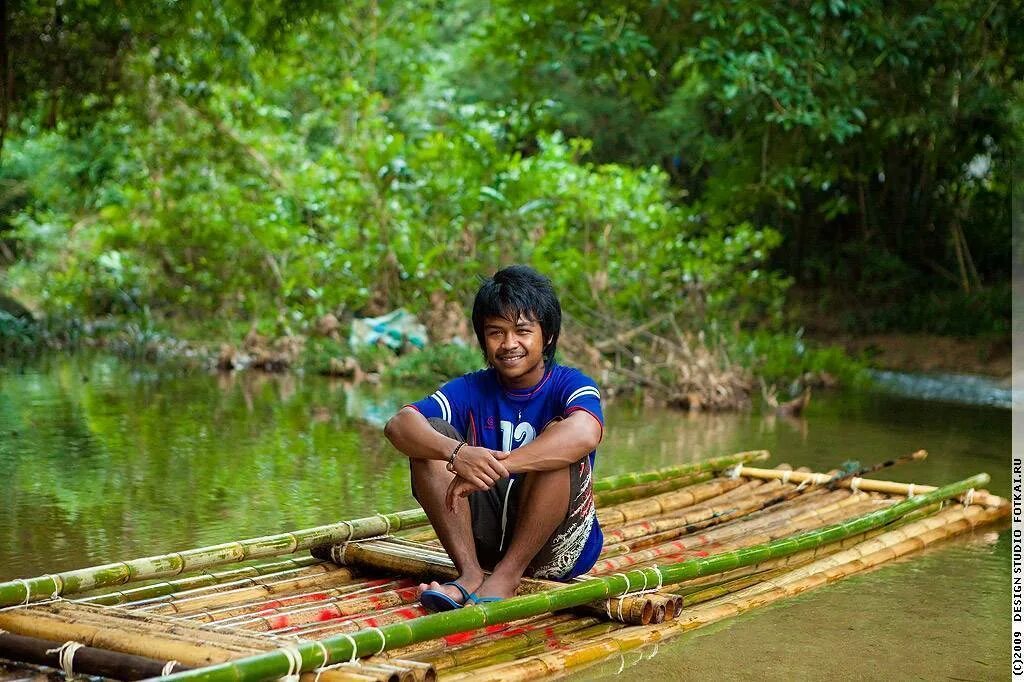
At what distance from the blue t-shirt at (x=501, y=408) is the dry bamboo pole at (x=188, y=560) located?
21.6 inches

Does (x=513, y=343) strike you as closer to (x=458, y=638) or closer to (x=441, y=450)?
(x=441, y=450)

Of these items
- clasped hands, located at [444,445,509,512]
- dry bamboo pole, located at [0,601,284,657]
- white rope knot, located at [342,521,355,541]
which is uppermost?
clasped hands, located at [444,445,509,512]

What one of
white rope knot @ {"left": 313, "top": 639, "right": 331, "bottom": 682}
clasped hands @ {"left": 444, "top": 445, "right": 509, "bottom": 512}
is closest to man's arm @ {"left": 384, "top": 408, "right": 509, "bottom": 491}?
clasped hands @ {"left": 444, "top": 445, "right": 509, "bottom": 512}

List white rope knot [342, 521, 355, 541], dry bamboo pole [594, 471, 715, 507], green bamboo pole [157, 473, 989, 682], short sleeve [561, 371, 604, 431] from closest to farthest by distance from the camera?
green bamboo pole [157, 473, 989, 682] < short sleeve [561, 371, 604, 431] < white rope knot [342, 521, 355, 541] < dry bamboo pole [594, 471, 715, 507]

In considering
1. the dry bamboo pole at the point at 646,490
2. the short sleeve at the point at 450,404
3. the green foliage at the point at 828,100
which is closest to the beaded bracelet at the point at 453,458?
the short sleeve at the point at 450,404

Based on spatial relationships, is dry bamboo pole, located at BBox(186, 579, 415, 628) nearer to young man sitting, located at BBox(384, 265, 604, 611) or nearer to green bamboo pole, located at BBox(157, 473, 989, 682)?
young man sitting, located at BBox(384, 265, 604, 611)

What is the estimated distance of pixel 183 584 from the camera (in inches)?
131

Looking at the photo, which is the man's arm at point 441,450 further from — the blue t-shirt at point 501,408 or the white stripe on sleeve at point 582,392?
the white stripe on sleeve at point 582,392

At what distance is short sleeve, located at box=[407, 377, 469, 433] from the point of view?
11.2ft

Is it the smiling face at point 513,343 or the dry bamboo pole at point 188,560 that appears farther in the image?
the smiling face at point 513,343

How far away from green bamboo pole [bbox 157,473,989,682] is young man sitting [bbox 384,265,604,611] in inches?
7.7

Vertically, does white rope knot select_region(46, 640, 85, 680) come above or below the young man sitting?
below

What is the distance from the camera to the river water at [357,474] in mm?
3348

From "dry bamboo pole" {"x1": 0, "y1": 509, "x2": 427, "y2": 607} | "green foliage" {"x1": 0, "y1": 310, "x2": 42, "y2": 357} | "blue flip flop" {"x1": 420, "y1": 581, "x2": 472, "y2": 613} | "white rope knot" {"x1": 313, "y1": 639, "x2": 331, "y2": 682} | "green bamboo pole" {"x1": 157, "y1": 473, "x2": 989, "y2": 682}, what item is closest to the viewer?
"green bamboo pole" {"x1": 157, "y1": 473, "x2": 989, "y2": 682}
